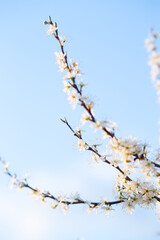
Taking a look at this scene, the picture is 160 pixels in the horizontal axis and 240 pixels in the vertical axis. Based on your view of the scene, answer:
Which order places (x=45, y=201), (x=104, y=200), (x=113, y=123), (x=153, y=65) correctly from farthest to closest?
(x=104, y=200)
(x=45, y=201)
(x=113, y=123)
(x=153, y=65)

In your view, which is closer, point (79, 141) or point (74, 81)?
point (74, 81)

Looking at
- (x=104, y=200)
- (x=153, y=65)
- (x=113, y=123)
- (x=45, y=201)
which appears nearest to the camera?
(x=153, y=65)

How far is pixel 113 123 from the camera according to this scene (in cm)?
434

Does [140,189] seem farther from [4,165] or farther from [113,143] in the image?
[4,165]

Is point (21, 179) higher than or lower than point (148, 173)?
lower

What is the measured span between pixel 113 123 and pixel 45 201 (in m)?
1.91

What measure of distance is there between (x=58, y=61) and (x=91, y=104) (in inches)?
42.2

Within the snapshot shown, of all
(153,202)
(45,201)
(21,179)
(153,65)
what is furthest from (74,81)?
(153,202)

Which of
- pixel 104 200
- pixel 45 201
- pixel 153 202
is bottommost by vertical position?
pixel 45 201

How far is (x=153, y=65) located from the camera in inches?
125

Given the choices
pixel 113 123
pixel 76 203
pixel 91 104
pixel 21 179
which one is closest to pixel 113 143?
pixel 113 123

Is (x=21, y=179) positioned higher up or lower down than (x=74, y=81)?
lower down

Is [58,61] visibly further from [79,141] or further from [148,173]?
[148,173]

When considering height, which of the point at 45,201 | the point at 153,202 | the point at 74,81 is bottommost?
the point at 45,201
